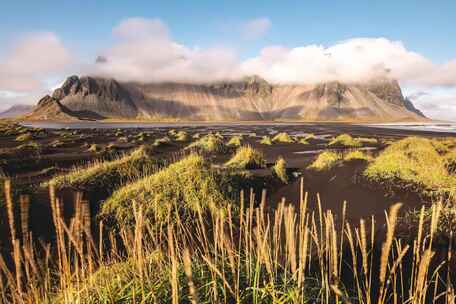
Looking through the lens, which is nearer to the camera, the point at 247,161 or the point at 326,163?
the point at 326,163

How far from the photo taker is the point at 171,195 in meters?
8.84

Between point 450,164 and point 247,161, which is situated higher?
point 450,164

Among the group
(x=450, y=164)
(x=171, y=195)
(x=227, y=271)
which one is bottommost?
(x=171, y=195)

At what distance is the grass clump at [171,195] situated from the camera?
8266 millimetres

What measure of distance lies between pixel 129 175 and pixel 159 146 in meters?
17.2

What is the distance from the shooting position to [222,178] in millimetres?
10242

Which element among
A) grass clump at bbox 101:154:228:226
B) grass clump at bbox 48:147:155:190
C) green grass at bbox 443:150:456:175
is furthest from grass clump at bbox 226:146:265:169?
green grass at bbox 443:150:456:175

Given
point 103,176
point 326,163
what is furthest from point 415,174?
point 103,176

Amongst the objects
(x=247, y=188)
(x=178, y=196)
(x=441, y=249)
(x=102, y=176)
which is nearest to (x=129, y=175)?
(x=102, y=176)

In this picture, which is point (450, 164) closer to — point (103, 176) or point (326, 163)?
point (326, 163)

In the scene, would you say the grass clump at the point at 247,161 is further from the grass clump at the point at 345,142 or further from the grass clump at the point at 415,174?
the grass clump at the point at 345,142

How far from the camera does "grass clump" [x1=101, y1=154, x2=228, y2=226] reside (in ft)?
27.1

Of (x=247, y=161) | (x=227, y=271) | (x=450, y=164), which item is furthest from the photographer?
(x=247, y=161)

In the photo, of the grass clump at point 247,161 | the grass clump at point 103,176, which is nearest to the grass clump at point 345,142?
the grass clump at point 247,161
